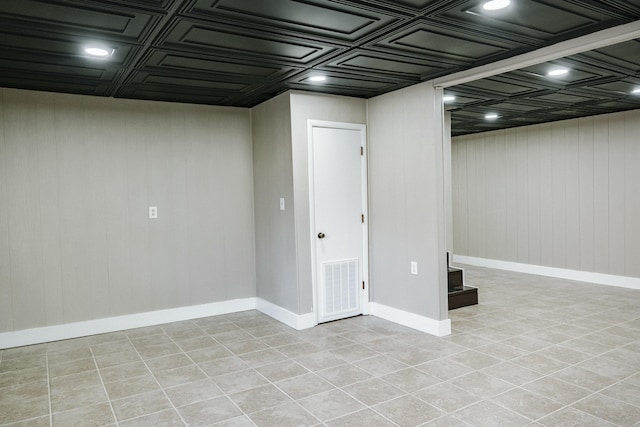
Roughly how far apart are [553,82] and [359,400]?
141 inches

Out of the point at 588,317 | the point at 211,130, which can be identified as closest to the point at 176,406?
the point at 211,130

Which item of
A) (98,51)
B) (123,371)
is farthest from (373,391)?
(98,51)

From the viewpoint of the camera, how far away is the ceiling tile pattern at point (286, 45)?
8.50 ft

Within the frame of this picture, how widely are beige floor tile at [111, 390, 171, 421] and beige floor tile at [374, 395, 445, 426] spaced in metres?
1.41

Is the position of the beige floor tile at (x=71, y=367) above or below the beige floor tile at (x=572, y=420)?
above

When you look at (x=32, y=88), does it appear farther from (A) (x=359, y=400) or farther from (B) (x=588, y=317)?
(B) (x=588, y=317)

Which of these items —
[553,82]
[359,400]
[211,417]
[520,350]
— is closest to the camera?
[211,417]

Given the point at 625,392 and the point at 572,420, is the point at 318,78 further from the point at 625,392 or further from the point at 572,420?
the point at 625,392

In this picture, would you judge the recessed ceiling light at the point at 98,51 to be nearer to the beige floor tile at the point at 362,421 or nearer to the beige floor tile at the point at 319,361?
the beige floor tile at the point at 319,361

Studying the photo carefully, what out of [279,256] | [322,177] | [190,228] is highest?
[322,177]

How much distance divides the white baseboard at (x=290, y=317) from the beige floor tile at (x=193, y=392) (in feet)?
4.58

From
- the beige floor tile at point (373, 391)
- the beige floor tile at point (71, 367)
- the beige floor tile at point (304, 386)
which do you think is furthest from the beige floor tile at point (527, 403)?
the beige floor tile at point (71, 367)

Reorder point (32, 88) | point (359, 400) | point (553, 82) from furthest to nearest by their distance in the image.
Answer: point (553, 82), point (32, 88), point (359, 400)

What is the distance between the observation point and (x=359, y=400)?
10.0ft
